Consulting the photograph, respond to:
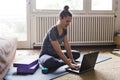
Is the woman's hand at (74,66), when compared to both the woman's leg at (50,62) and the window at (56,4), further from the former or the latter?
the window at (56,4)

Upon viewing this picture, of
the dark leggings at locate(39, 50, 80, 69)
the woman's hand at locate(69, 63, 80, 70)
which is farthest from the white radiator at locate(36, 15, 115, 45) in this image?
the woman's hand at locate(69, 63, 80, 70)

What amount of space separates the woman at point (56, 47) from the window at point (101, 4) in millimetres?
1981

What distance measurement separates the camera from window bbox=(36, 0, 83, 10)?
455 centimetres

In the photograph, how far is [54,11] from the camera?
14.9 feet

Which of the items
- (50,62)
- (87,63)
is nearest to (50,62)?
(50,62)

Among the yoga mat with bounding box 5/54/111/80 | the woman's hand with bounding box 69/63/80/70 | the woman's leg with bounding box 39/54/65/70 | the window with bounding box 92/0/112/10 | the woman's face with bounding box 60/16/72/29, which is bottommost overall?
the yoga mat with bounding box 5/54/111/80

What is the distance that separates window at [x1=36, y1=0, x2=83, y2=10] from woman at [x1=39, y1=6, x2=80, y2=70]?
5.73 feet

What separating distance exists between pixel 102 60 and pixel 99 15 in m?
1.50

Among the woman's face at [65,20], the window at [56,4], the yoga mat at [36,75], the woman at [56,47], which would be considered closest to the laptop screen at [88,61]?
the woman at [56,47]

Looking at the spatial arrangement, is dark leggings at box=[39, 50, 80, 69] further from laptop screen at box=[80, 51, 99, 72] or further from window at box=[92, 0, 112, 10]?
window at box=[92, 0, 112, 10]

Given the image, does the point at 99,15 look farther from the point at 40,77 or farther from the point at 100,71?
the point at 40,77

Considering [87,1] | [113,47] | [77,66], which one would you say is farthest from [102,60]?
[87,1]

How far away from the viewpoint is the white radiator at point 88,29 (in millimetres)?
4565

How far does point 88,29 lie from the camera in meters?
4.66
